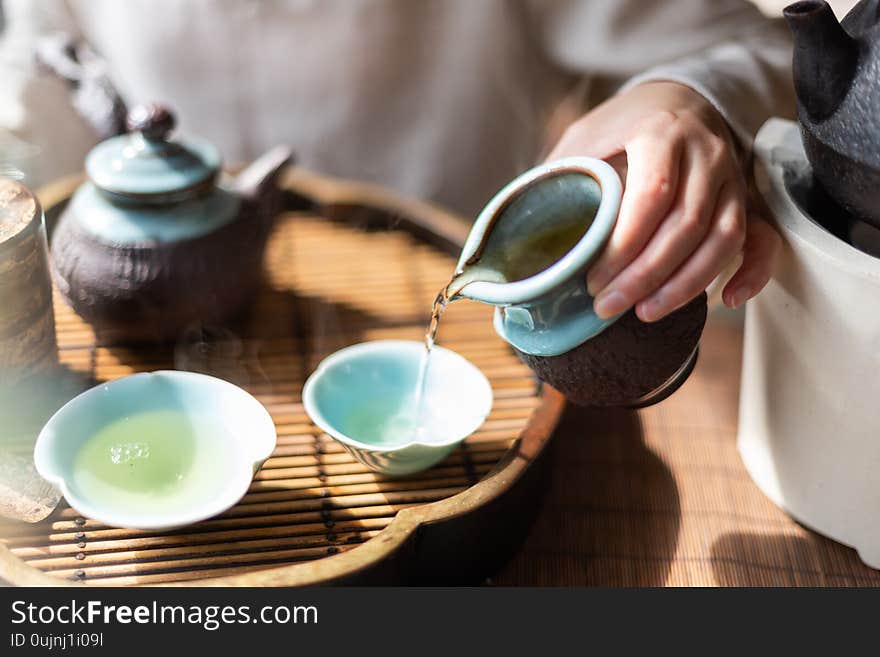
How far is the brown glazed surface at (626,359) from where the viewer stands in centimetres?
75

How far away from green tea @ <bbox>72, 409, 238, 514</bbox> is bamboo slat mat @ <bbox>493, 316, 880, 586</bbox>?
304 millimetres

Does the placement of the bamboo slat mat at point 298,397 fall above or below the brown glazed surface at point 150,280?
below

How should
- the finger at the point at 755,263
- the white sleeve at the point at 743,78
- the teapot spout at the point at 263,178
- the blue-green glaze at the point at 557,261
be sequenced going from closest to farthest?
the blue-green glaze at the point at 557,261 → the finger at the point at 755,263 → the white sleeve at the point at 743,78 → the teapot spout at the point at 263,178

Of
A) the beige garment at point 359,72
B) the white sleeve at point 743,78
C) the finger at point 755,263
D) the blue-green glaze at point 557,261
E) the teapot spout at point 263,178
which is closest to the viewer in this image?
the blue-green glaze at point 557,261

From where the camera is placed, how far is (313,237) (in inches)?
52.7

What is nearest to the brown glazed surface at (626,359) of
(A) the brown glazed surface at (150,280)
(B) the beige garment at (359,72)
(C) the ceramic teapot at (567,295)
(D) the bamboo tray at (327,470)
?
(C) the ceramic teapot at (567,295)

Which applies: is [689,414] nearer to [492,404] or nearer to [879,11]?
[492,404]

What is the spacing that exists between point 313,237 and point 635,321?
0.70 metres

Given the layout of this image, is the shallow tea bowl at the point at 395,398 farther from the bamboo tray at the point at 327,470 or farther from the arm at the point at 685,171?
the arm at the point at 685,171

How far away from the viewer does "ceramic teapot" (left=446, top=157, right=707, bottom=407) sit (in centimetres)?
72

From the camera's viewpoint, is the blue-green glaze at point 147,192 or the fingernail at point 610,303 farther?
the blue-green glaze at point 147,192

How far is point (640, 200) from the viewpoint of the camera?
29.3 inches

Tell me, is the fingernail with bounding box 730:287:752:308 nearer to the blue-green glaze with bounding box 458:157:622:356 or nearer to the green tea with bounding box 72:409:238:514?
the blue-green glaze with bounding box 458:157:622:356

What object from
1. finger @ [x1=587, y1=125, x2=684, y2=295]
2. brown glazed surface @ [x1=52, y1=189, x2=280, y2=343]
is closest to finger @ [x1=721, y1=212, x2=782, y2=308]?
finger @ [x1=587, y1=125, x2=684, y2=295]
